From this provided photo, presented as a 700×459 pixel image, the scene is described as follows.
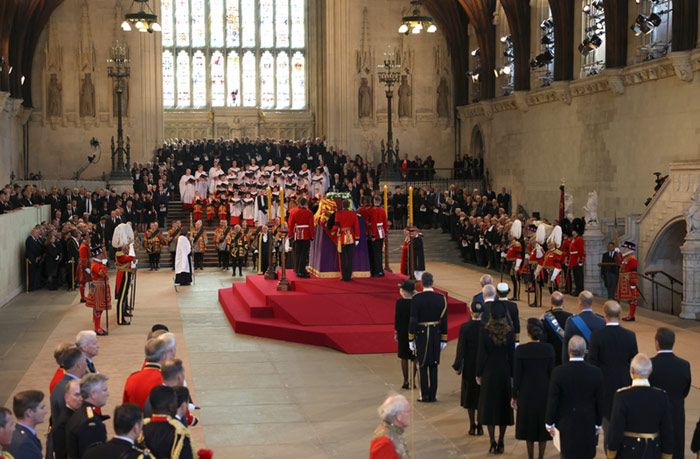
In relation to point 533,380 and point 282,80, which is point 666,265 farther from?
point 282,80

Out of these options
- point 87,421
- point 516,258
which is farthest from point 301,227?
point 87,421

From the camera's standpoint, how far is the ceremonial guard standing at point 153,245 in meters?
31.1

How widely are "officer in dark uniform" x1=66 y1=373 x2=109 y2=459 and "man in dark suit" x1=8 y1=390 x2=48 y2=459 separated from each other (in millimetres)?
232

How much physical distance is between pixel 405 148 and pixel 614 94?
55.2 ft

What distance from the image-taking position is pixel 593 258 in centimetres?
2469

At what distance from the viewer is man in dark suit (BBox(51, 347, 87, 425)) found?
26.6ft

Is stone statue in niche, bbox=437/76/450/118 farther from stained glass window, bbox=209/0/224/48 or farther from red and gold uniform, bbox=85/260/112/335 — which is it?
red and gold uniform, bbox=85/260/112/335

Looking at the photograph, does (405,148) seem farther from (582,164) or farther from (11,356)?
(11,356)

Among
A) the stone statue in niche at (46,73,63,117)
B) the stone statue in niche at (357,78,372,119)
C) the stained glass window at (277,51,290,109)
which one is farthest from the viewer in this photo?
the stained glass window at (277,51,290,109)

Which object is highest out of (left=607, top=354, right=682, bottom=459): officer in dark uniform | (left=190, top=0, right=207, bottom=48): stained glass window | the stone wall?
(left=190, top=0, right=207, bottom=48): stained glass window

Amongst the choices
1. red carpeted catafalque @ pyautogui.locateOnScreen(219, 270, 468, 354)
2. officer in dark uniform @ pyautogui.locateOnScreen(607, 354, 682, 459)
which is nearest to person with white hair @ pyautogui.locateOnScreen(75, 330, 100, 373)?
officer in dark uniform @ pyautogui.locateOnScreen(607, 354, 682, 459)

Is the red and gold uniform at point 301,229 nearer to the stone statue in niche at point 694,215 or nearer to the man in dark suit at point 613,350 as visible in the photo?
the stone statue in niche at point 694,215

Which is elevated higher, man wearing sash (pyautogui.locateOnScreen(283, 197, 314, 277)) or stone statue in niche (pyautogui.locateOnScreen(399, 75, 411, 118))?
stone statue in niche (pyautogui.locateOnScreen(399, 75, 411, 118))

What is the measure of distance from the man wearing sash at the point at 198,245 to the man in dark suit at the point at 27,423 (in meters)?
23.4
